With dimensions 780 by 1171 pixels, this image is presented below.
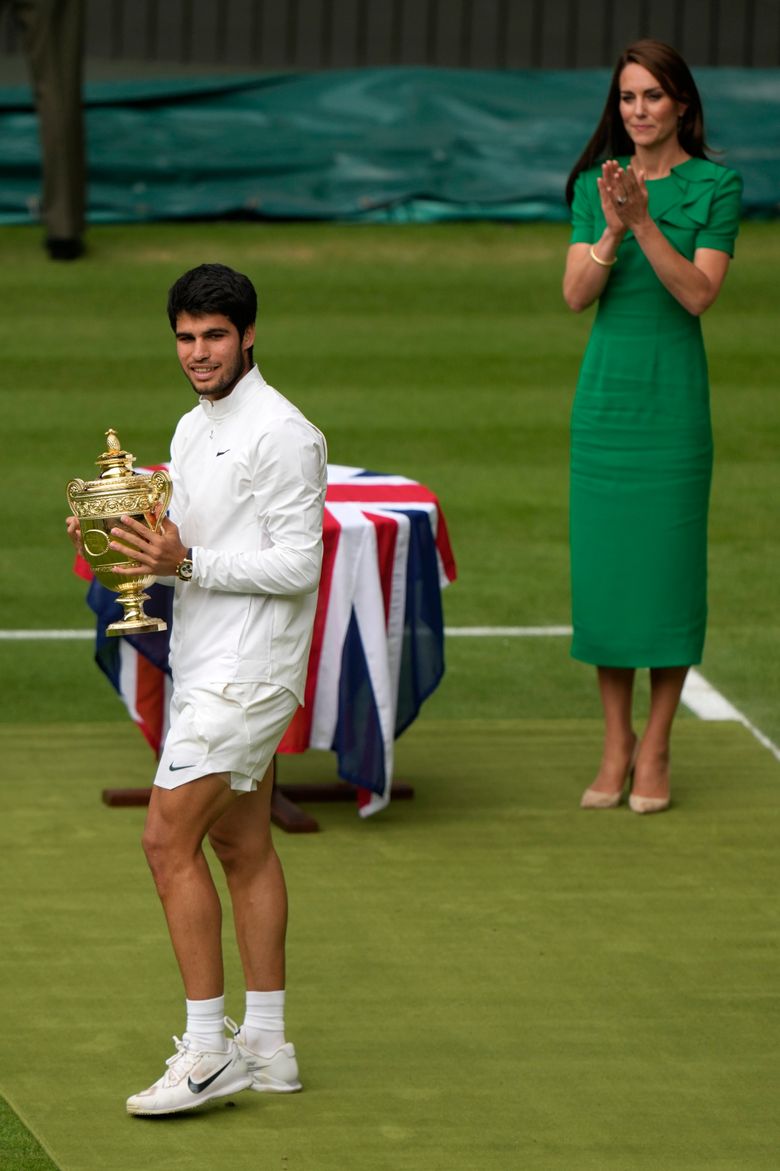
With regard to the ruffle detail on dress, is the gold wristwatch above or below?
below

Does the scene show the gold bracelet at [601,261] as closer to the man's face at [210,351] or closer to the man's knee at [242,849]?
the man's face at [210,351]

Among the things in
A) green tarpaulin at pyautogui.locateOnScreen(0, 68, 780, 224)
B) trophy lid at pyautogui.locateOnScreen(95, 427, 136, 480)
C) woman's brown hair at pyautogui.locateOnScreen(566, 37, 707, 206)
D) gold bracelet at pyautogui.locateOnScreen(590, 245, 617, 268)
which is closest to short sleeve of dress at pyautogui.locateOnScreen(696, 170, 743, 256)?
woman's brown hair at pyautogui.locateOnScreen(566, 37, 707, 206)

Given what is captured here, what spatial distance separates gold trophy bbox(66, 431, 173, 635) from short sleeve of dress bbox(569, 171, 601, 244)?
2.74 meters

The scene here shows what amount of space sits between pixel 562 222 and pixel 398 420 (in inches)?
210

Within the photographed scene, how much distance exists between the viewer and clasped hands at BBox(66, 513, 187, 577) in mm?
4680

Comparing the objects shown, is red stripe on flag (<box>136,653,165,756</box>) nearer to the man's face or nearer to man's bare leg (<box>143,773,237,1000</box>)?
man's bare leg (<box>143,773,237,1000</box>)

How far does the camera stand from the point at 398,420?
14469 millimetres

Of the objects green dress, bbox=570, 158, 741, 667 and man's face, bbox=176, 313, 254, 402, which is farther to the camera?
green dress, bbox=570, 158, 741, 667

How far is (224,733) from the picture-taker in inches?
188

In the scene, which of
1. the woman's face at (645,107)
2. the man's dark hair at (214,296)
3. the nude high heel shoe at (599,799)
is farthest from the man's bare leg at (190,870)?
the woman's face at (645,107)

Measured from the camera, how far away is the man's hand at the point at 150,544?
184 inches

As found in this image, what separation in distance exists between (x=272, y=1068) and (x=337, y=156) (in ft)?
49.2

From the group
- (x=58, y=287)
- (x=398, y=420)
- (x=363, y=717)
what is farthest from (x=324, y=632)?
(x=58, y=287)

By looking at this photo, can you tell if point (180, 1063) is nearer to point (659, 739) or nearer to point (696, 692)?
point (659, 739)
